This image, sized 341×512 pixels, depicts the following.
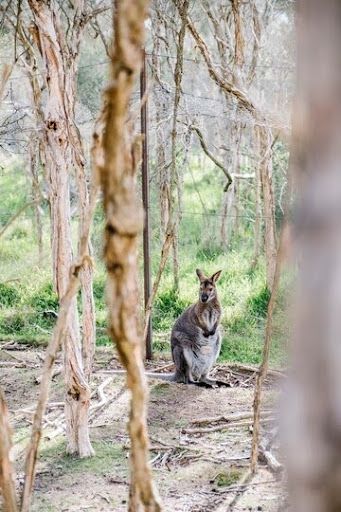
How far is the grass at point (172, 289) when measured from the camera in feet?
26.8

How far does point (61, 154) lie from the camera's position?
14.9ft

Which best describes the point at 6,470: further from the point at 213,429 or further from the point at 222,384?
the point at 222,384

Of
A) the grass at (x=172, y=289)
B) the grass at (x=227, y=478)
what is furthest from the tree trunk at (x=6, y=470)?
the grass at (x=172, y=289)

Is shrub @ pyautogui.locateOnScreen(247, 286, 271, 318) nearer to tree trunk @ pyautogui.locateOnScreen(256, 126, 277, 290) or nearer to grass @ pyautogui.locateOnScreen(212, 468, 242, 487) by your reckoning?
tree trunk @ pyautogui.locateOnScreen(256, 126, 277, 290)

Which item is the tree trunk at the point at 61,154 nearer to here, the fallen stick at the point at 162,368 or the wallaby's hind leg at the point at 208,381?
the wallaby's hind leg at the point at 208,381

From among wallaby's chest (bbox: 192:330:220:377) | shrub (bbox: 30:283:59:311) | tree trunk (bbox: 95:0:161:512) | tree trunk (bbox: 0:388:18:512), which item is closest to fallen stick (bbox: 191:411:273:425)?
wallaby's chest (bbox: 192:330:220:377)

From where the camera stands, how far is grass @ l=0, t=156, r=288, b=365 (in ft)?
26.8

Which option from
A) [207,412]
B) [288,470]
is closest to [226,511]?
[207,412]

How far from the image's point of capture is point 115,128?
36.5 inches

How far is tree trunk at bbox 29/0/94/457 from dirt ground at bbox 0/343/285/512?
421 mm

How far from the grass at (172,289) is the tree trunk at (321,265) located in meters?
6.66

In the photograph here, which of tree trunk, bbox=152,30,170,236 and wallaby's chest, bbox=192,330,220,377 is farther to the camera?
tree trunk, bbox=152,30,170,236

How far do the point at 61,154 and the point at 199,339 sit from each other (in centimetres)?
306

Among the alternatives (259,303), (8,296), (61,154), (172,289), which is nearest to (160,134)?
(172,289)
